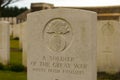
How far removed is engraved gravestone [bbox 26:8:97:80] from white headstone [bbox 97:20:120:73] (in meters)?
3.69

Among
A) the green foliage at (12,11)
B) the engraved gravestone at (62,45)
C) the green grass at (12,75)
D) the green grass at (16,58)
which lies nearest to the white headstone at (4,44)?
the green grass at (16,58)

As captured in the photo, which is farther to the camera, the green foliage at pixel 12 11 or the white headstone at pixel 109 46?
the green foliage at pixel 12 11

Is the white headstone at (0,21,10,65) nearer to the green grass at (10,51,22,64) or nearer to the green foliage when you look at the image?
the green grass at (10,51,22,64)

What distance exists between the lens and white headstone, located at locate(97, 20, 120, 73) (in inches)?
372

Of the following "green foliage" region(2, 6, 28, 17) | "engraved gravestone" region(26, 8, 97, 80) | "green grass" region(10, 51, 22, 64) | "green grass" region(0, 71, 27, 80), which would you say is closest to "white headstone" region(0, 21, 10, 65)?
"green grass" region(10, 51, 22, 64)

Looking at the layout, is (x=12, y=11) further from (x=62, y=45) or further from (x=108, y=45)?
(x=62, y=45)

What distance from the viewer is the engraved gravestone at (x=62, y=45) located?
5.65 metres

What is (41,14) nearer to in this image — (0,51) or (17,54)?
(0,51)

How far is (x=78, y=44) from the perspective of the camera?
570cm

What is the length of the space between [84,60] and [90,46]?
207 millimetres

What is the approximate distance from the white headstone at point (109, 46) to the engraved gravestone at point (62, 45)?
3.69m

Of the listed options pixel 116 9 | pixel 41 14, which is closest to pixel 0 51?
pixel 41 14

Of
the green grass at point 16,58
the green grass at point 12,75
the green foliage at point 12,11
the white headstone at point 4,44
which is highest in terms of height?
the green foliage at point 12,11

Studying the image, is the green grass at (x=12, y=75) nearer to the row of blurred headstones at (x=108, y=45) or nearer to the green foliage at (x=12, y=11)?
the row of blurred headstones at (x=108, y=45)
